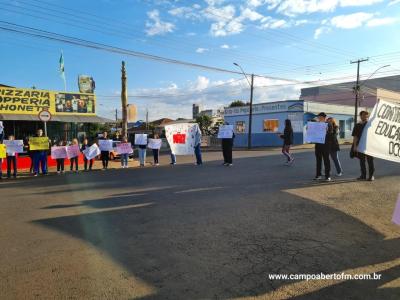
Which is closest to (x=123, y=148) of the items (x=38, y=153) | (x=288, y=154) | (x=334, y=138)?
(x=38, y=153)

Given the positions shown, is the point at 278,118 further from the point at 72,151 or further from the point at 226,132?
the point at 72,151

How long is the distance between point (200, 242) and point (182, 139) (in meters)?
11.1

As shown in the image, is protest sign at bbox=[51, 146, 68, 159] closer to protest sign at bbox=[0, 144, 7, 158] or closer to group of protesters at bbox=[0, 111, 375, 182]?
group of protesters at bbox=[0, 111, 375, 182]

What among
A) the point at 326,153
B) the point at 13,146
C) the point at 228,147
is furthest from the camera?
the point at 228,147

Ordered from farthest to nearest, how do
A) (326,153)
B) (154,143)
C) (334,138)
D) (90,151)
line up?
(154,143), (90,151), (334,138), (326,153)

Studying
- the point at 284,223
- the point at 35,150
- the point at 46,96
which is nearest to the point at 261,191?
the point at 284,223

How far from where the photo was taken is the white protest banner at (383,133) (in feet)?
17.0

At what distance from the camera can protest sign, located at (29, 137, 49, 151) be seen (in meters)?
14.2

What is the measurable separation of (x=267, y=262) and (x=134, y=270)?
161 cm

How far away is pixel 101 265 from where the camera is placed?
446cm

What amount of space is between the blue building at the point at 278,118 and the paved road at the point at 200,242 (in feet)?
95.1

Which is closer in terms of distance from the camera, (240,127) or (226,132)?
(226,132)

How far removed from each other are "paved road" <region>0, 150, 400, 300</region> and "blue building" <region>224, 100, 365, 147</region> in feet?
95.1

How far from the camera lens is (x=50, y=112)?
74.0 ft
